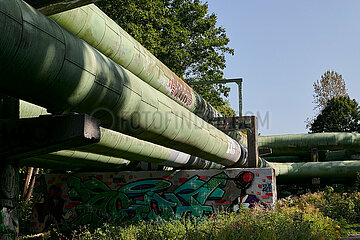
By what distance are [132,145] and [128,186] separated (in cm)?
464

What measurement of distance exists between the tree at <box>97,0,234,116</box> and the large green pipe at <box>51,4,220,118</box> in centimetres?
1194

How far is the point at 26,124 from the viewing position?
18.1 ft

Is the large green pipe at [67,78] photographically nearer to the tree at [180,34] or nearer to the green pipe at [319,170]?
the tree at [180,34]

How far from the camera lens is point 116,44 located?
7.97 metres

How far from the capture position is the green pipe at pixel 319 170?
79.5ft

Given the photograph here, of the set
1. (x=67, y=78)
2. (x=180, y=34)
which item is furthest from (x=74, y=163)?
(x=180, y=34)

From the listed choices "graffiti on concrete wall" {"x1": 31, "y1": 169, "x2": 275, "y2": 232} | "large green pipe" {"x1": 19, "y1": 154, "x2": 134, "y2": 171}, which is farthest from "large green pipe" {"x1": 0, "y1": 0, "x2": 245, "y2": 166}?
"graffiti on concrete wall" {"x1": 31, "y1": 169, "x2": 275, "y2": 232}

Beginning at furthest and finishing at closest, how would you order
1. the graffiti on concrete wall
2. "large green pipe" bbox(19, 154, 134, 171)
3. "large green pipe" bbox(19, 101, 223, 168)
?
the graffiti on concrete wall → "large green pipe" bbox(19, 154, 134, 171) → "large green pipe" bbox(19, 101, 223, 168)

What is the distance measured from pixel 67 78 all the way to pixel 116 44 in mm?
3937

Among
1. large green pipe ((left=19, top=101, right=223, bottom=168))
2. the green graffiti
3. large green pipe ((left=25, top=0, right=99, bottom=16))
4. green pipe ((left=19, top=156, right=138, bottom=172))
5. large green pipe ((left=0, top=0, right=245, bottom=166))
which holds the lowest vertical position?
the green graffiti

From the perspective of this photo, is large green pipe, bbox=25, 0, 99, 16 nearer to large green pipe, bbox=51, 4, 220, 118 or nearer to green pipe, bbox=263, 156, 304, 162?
large green pipe, bbox=51, 4, 220, 118

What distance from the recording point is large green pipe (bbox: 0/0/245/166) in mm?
3564

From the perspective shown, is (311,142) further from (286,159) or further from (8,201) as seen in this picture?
(8,201)

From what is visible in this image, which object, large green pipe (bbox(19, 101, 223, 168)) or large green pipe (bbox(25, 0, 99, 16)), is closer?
large green pipe (bbox(25, 0, 99, 16))
